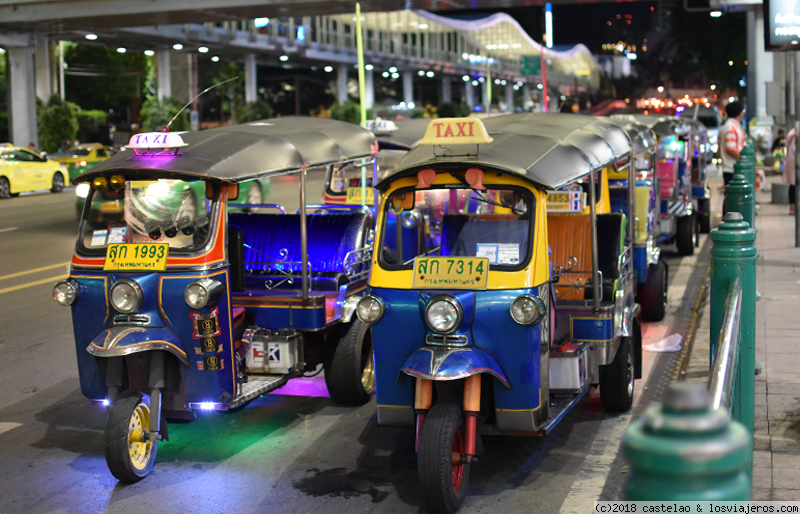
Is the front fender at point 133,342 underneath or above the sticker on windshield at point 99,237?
underneath

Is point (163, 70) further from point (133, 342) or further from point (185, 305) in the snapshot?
point (133, 342)

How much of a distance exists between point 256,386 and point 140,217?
1.50 metres

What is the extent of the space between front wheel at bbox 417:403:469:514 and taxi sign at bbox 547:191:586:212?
3930mm

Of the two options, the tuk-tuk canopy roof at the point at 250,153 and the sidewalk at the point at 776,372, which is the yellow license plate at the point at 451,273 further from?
the sidewalk at the point at 776,372

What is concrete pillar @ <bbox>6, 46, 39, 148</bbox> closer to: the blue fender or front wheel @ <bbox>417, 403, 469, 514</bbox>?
the blue fender

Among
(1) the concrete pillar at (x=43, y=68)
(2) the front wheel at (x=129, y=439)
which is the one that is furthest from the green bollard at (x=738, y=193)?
(1) the concrete pillar at (x=43, y=68)

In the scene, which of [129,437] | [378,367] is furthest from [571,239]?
[129,437]

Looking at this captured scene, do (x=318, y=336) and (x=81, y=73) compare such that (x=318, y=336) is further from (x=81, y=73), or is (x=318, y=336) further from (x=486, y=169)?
(x=81, y=73)

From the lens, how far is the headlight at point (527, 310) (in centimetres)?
537

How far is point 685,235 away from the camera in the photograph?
14641 millimetres

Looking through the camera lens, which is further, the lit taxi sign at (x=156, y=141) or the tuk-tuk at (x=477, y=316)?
the lit taxi sign at (x=156, y=141)

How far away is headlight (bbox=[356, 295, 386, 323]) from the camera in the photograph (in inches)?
223

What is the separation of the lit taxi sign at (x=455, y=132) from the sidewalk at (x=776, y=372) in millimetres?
2579

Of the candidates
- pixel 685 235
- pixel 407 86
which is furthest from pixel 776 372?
pixel 407 86
